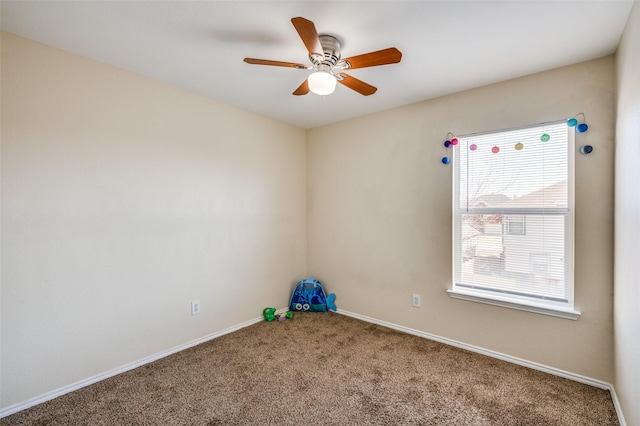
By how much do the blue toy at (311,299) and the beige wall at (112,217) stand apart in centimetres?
47

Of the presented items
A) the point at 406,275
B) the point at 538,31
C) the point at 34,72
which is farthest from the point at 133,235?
the point at 538,31

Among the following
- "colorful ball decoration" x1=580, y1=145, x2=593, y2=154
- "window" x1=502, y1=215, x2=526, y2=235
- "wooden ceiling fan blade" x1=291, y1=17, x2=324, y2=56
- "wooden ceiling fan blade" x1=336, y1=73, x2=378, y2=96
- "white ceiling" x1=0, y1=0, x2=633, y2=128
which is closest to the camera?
"wooden ceiling fan blade" x1=291, y1=17, x2=324, y2=56

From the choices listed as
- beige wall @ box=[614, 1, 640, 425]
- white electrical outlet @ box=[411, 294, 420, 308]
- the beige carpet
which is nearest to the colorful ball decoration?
beige wall @ box=[614, 1, 640, 425]

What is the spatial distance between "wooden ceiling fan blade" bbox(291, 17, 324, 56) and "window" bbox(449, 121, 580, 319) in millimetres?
1717

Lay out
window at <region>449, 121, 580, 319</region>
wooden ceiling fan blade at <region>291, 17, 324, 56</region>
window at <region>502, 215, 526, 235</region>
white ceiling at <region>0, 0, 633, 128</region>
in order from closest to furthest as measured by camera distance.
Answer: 1. wooden ceiling fan blade at <region>291, 17, 324, 56</region>
2. white ceiling at <region>0, 0, 633, 128</region>
3. window at <region>449, 121, 580, 319</region>
4. window at <region>502, 215, 526, 235</region>

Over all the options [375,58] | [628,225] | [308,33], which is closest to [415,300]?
[628,225]

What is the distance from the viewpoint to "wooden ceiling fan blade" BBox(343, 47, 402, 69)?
1.62 m

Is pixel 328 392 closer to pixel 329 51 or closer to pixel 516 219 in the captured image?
pixel 516 219

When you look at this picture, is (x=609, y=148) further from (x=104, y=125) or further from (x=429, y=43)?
(x=104, y=125)

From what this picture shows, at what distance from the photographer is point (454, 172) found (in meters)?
2.72

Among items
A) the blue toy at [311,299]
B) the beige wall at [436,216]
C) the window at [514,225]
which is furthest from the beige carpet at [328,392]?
the window at [514,225]

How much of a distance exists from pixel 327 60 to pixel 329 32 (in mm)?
156

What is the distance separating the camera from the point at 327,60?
1.89 metres

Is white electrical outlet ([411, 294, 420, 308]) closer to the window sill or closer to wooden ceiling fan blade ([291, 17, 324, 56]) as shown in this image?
the window sill
